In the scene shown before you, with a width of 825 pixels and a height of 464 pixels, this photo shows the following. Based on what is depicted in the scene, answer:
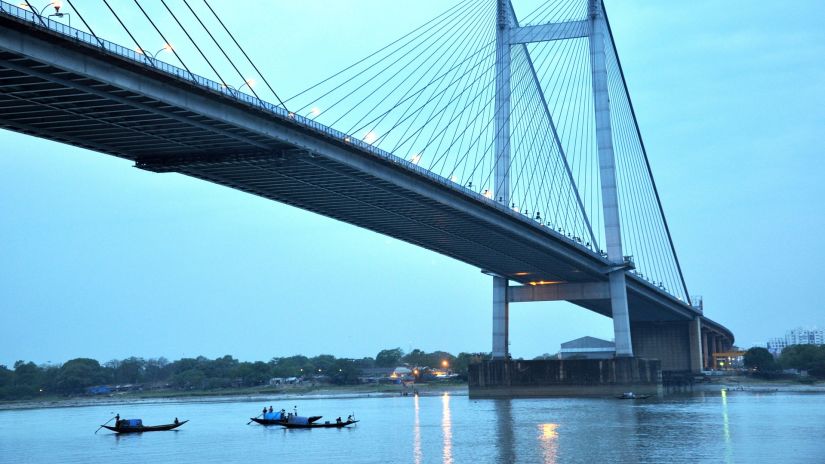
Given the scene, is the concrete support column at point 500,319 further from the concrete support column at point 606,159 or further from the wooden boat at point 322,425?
the wooden boat at point 322,425

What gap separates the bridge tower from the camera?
3204 inches

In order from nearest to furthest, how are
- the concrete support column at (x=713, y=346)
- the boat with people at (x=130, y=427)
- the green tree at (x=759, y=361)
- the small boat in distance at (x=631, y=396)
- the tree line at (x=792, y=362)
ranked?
the boat with people at (x=130, y=427) → the small boat in distance at (x=631, y=396) → the tree line at (x=792, y=362) → the green tree at (x=759, y=361) → the concrete support column at (x=713, y=346)

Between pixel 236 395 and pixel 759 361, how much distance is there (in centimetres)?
8048

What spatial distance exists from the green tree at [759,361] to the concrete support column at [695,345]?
30.4 metres

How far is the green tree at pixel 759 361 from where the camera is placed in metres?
151

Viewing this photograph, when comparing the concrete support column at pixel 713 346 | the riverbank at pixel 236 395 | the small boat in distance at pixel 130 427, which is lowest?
the small boat in distance at pixel 130 427

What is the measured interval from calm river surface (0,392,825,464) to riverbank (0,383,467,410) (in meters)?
73.0

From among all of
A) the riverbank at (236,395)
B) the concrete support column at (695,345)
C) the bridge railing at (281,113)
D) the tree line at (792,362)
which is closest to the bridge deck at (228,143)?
the bridge railing at (281,113)

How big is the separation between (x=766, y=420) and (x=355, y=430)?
2354 cm

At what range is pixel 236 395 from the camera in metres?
158

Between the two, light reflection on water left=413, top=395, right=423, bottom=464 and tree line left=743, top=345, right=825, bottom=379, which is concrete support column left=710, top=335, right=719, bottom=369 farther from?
light reflection on water left=413, top=395, right=423, bottom=464

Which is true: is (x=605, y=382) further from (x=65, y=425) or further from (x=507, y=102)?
(x=65, y=425)

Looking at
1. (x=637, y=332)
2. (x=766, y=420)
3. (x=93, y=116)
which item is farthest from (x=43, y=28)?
(x=637, y=332)

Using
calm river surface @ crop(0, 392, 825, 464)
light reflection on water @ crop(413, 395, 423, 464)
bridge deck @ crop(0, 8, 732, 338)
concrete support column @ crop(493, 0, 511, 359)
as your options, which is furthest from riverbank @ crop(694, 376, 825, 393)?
light reflection on water @ crop(413, 395, 423, 464)
